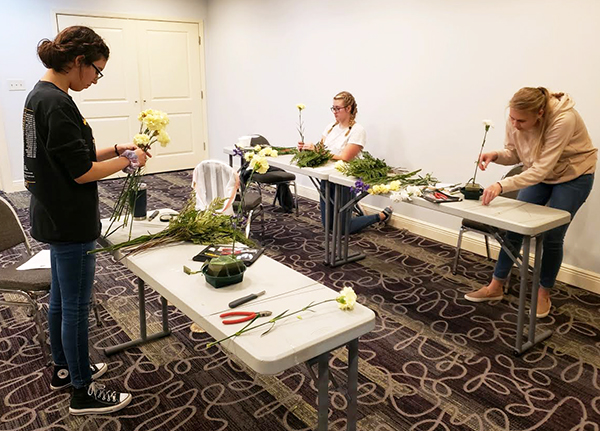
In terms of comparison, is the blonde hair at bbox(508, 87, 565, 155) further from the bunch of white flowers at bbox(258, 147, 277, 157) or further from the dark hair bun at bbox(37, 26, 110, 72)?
the dark hair bun at bbox(37, 26, 110, 72)

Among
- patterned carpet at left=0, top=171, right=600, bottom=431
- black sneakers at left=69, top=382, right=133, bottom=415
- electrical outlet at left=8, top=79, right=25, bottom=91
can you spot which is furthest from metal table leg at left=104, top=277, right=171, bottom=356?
electrical outlet at left=8, top=79, right=25, bottom=91

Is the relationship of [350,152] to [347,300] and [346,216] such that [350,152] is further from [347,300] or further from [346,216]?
[347,300]

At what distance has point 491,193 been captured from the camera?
108 inches

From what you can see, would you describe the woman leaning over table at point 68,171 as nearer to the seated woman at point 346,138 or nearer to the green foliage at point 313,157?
the green foliage at point 313,157

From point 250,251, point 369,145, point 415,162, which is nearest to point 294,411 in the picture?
point 250,251

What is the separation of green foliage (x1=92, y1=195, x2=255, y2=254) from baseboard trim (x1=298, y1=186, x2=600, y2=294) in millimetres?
2533

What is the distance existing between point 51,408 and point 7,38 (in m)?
4.96

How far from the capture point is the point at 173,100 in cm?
705

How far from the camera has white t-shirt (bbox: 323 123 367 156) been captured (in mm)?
4051

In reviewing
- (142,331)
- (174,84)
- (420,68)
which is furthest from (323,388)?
(174,84)

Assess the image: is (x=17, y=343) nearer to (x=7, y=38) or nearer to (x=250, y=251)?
(x=250, y=251)

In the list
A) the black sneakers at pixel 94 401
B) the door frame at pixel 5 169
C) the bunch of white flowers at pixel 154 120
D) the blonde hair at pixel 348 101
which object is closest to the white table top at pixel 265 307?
the bunch of white flowers at pixel 154 120

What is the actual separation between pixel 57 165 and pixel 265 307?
918 mm

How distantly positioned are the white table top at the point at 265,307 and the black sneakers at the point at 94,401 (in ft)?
2.08
